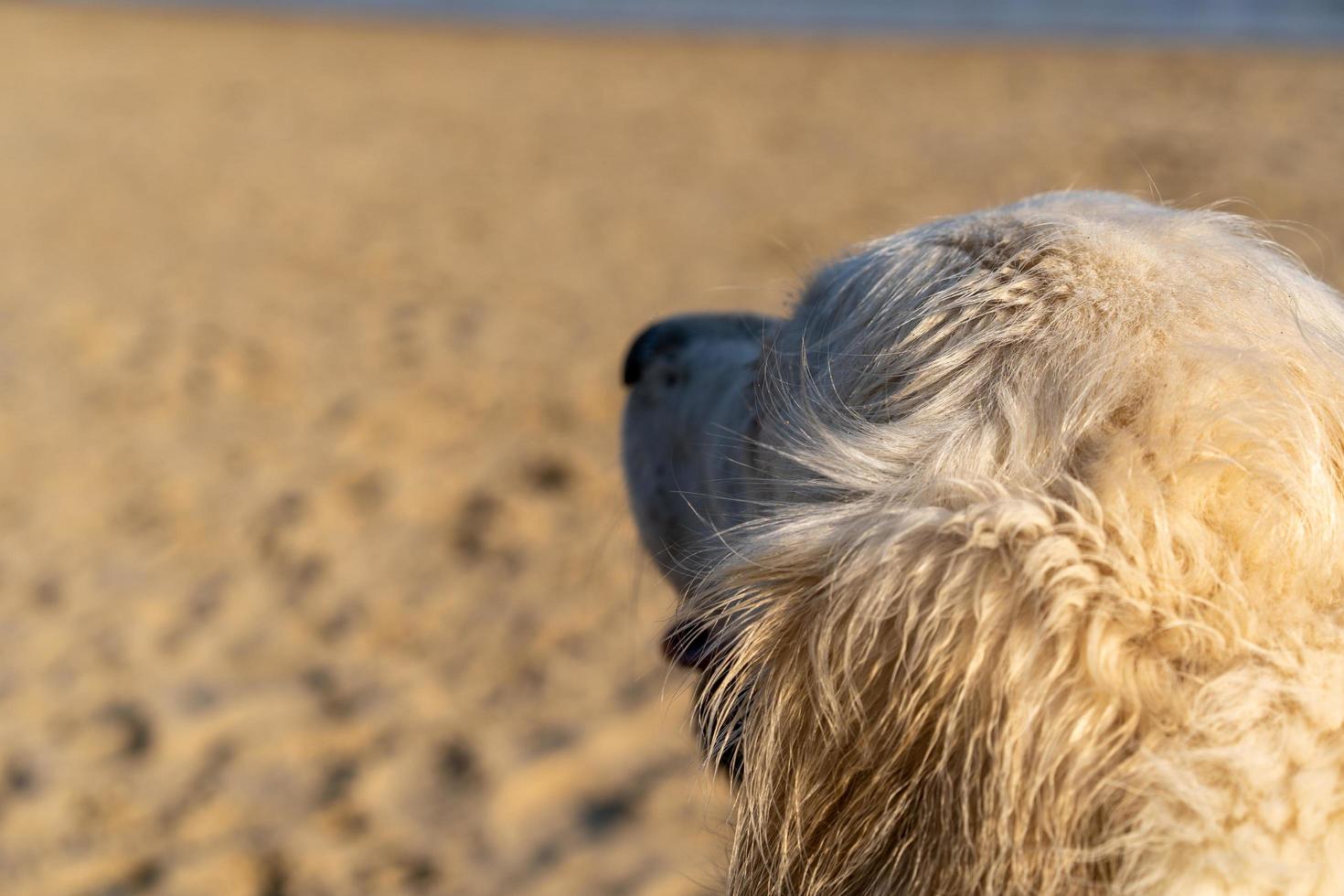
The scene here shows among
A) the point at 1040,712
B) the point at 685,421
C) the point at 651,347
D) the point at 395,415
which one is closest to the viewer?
the point at 1040,712

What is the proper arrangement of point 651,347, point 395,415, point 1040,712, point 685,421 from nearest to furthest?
point 1040,712
point 685,421
point 651,347
point 395,415

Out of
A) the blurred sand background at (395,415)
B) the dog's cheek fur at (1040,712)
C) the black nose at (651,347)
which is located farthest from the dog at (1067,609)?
the black nose at (651,347)

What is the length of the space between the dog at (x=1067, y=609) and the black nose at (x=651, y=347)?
2.31 ft

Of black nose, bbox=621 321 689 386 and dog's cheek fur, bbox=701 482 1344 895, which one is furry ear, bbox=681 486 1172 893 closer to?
dog's cheek fur, bbox=701 482 1344 895

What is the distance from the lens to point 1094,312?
79 centimetres

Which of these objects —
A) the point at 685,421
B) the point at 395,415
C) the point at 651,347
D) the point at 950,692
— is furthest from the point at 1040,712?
the point at 395,415

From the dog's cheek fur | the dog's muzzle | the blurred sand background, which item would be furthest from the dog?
the dog's muzzle

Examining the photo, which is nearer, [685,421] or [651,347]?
[685,421]

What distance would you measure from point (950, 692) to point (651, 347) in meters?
0.97

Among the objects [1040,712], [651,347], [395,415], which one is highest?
[651,347]

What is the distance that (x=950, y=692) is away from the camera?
650 mm

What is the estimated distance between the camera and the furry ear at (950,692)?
0.63m

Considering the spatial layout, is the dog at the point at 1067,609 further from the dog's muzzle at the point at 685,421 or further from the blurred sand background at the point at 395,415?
the dog's muzzle at the point at 685,421

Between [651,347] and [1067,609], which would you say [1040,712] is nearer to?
[1067,609]
